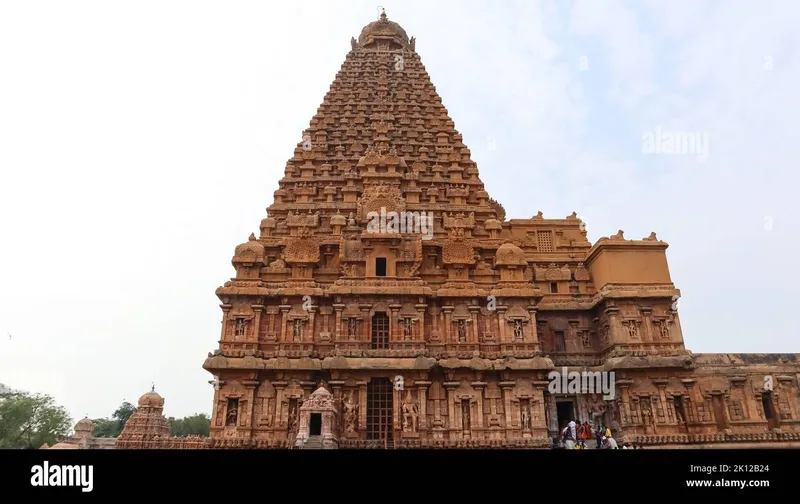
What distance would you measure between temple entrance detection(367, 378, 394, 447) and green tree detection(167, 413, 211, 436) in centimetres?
5709

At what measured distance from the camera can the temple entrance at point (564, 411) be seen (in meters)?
26.1

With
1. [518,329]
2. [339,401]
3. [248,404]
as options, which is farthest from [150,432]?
[518,329]

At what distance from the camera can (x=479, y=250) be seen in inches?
1169

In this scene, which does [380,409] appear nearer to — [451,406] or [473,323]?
[451,406]

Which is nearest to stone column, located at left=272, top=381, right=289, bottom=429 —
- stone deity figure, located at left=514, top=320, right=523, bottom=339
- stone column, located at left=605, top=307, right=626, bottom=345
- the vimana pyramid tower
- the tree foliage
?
the vimana pyramid tower

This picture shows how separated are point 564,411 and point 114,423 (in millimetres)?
74089

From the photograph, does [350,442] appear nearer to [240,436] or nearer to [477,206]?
[240,436]

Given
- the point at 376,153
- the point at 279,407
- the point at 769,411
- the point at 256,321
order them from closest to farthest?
the point at 279,407 < the point at 769,411 < the point at 256,321 < the point at 376,153

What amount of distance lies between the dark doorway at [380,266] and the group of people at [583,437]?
12.1 meters

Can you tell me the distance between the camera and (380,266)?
26984 millimetres

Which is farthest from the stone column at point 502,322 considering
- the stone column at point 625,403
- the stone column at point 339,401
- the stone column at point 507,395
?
the stone column at point 339,401

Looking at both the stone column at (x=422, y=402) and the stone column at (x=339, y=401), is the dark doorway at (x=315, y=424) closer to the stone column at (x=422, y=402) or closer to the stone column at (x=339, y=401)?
the stone column at (x=339, y=401)
